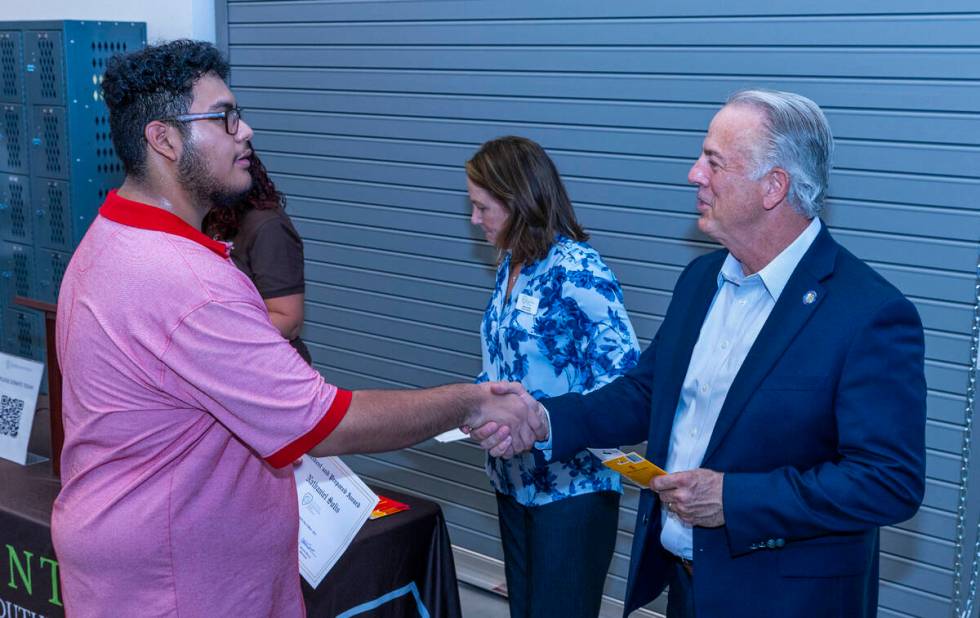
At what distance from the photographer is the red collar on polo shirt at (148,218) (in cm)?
191

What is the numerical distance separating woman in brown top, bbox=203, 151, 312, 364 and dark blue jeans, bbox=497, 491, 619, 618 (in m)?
1.08

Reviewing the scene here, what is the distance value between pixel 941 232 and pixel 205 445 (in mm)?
2621

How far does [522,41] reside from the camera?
421 cm

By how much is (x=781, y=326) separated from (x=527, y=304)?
1.07m

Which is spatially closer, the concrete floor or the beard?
the beard

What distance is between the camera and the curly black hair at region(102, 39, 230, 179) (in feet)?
6.52

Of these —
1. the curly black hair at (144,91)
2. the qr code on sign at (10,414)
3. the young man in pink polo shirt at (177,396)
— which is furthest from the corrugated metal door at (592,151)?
the qr code on sign at (10,414)

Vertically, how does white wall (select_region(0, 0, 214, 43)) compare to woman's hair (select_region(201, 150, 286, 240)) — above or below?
above

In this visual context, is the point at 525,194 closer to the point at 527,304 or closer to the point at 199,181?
the point at 527,304

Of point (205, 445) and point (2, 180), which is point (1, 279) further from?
point (205, 445)

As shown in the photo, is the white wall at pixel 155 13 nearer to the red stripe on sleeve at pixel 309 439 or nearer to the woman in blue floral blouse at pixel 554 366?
the woman in blue floral blouse at pixel 554 366

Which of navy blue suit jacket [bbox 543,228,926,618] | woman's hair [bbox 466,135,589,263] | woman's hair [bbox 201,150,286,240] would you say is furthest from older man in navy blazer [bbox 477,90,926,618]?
woman's hair [bbox 201,150,286,240]

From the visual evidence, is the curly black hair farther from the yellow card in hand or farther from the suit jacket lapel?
the suit jacket lapel

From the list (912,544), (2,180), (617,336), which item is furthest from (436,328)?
(2,180)
